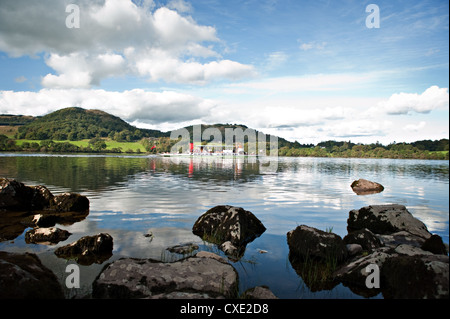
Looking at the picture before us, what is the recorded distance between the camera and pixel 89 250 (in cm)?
1111

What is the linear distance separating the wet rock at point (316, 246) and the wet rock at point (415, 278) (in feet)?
6.83

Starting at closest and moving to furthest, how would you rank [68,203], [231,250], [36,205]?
1. [231,250]
2. [68,203]
3. [36,205]

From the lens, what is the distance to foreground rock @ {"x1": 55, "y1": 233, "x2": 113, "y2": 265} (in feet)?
34.8

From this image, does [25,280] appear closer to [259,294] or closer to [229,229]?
[259,294]

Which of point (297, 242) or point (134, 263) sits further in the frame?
point (297, 242)

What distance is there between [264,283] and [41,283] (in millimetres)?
6367

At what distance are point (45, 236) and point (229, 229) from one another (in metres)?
8.37

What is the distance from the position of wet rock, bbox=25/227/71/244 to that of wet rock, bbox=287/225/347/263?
34.3 ft

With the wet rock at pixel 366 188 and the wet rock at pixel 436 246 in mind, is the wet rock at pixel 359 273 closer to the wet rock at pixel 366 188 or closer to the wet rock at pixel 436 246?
the wet rock at pixel 436 246

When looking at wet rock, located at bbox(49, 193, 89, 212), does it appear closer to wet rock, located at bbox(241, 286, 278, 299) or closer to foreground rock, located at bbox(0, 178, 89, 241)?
foreground rock, located at bbox(0, 178, 89, 241)

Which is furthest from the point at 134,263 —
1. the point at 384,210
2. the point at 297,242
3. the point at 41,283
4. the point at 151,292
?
the point at 384,210

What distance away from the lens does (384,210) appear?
51.8 ft

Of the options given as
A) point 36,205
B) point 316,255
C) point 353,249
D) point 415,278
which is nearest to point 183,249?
point 316,255
